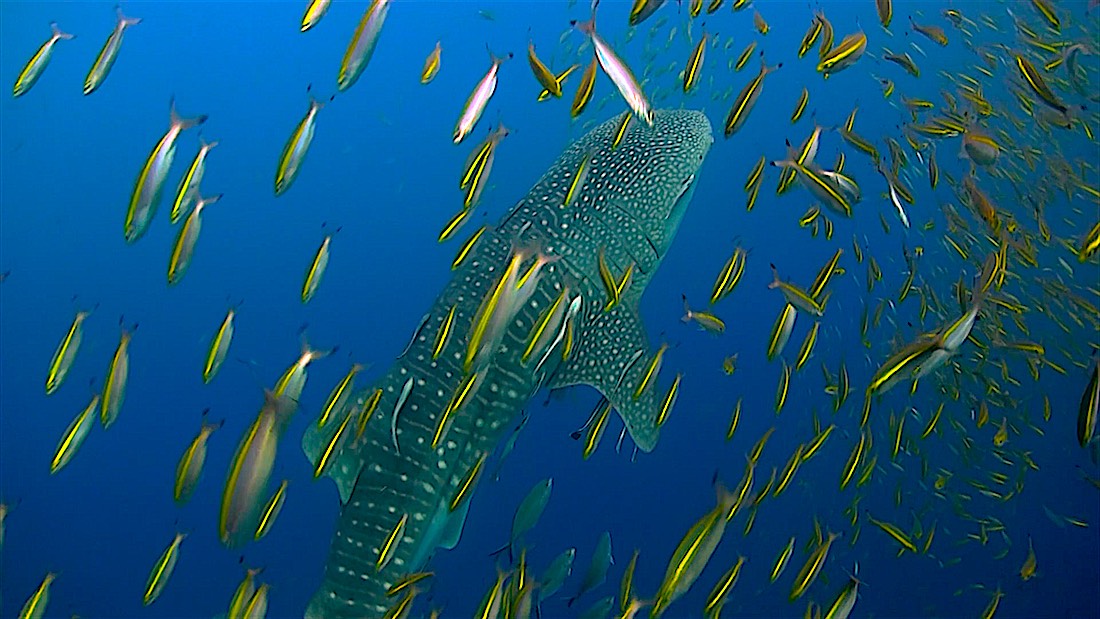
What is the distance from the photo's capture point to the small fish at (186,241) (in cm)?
311

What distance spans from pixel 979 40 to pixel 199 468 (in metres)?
14.9

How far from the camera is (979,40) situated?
43.7ft

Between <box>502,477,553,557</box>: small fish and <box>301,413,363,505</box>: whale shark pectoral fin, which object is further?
<box>301,413,363,505</box>: whale shark pectoral fin

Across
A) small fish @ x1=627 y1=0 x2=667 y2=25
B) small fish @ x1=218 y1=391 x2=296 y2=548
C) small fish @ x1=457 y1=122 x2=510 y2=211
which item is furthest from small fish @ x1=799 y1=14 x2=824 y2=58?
small fish @ x1=218 y1=391 x2=296 y2=548

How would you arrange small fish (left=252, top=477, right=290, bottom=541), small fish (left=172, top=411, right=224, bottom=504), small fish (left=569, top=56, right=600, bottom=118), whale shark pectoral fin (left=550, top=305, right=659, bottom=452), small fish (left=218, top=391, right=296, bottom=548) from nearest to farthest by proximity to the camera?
1. small fish (left=218, top=391, right=296, bottom=548)
2. small fish (left=172, top=411, right=224, bottom=504)
3. small fish (left=252, top=477, right=290, bottom=541)
4. small fish (left=569, top=56, right=600, bottom=118)
5. whale shark pectoral fin (left=550, top=305, right=659, bottom=452)

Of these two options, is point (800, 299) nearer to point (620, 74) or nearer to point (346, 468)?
point (620, 74)

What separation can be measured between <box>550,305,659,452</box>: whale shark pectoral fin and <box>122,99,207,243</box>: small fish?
2.27 meters

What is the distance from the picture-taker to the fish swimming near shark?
3727mm

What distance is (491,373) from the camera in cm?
402

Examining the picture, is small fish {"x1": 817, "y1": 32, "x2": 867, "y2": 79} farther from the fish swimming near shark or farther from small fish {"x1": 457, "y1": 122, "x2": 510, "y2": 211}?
small fish {"x1": 457, "y1": 122, "x2": 510, "y2": 211}

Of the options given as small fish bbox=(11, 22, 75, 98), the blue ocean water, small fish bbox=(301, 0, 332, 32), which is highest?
small fish bbox=(11, 22, 75, 98)

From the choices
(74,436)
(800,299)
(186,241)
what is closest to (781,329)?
(800,299)

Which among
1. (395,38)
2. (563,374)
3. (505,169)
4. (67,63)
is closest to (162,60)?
(67,63)

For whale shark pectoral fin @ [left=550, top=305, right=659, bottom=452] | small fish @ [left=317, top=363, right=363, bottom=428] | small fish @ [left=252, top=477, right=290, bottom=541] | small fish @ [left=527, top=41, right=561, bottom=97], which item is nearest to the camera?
small fish @ [left=252, top=477, right=290, bottom=541]
